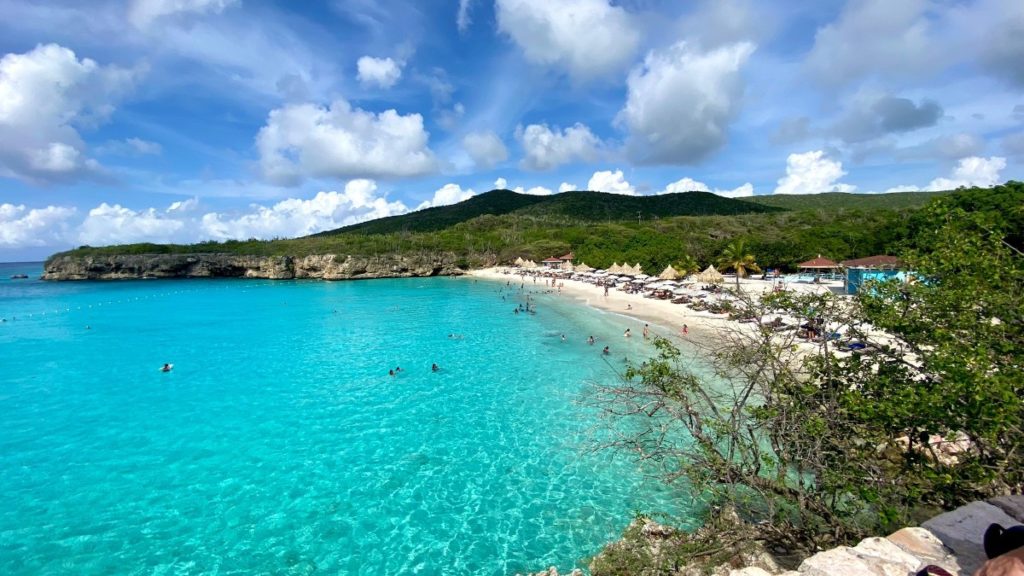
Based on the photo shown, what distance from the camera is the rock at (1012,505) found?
571 cm

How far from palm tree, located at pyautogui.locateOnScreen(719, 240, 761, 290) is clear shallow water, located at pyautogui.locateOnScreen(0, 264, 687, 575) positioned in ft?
94.0

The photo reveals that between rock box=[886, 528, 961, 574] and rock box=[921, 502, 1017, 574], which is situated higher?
rock box=[921, 502, 1017, 574]

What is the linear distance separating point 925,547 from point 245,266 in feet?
381

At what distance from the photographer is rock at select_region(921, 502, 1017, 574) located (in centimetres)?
500

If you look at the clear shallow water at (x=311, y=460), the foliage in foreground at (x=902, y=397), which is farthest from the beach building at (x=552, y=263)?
the foliage in foreground at (x=902, y=397)

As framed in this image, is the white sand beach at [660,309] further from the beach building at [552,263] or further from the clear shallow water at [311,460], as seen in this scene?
the beach building at [552,263]

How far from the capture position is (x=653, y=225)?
116312 mm

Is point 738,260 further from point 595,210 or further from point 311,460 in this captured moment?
point 595,210

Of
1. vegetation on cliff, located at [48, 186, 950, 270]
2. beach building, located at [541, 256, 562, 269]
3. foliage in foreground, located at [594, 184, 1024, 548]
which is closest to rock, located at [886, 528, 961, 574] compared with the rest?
foliage in foreground, located at [594, 184, 1024, 548]

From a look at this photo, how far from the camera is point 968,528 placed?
5.52 m

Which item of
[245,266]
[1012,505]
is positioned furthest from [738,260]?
[245,266]

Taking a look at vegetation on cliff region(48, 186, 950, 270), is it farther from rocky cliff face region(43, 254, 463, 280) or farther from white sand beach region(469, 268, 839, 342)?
white sand beach region(469, 268, 839, 342)

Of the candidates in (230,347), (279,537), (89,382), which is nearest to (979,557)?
(279,537)

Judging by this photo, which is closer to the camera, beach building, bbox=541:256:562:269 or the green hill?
beach building, bbox=541:256:562:269
